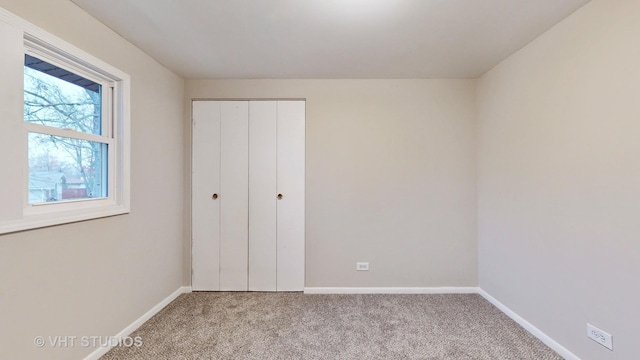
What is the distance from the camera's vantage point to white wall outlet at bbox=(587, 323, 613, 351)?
1.62m

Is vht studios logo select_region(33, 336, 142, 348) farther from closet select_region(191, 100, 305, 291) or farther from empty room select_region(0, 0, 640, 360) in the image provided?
closet select_region(191, 100, 305, 291)

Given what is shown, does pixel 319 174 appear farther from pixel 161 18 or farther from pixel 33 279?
pixel 33 279

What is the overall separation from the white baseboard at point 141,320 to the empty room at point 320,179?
17 mm

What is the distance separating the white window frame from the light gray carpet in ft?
3.54

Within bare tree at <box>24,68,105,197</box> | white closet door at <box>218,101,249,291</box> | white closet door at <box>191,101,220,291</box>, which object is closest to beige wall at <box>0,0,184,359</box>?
white closet door at <box>191,101,220,291</box>

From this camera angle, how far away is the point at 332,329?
2.28 meters

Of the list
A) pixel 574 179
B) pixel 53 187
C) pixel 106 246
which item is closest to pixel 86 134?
pixel 53 187

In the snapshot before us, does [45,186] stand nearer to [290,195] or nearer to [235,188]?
[235,188]

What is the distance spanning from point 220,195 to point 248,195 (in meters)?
0.32

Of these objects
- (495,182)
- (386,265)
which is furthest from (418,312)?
(495,182)

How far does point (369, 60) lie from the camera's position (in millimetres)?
2529

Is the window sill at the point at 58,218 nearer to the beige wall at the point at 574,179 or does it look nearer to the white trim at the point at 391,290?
the white trim at the point at 391,290

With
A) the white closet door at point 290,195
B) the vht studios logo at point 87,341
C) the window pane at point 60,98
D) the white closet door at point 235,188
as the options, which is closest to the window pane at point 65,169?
the window pane at point 60,98

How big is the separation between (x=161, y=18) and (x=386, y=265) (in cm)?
303
